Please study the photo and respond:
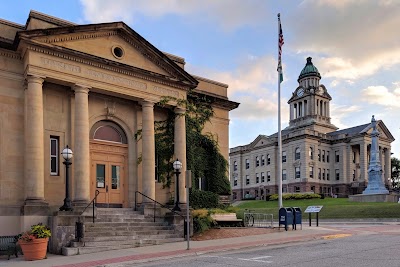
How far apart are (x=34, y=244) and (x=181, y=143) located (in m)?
10.0

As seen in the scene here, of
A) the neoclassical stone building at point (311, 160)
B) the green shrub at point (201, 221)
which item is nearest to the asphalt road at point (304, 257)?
the green shrub at point (201, 221)

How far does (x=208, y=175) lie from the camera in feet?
87.2

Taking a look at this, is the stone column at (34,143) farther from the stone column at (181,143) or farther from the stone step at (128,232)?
the stone column at (181,143)

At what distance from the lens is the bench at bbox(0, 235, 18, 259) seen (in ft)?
52.1

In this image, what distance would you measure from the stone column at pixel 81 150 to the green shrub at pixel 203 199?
690cm

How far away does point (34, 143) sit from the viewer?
58.9 feet

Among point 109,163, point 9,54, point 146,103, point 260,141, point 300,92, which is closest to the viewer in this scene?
point 9,54

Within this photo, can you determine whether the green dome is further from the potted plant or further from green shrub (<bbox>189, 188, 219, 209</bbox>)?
the potted plant

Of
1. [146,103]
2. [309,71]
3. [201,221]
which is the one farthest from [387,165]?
[146,103]

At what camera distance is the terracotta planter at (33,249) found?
15.0m

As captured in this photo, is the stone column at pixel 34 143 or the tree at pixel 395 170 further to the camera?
the tree at pixel 395 170

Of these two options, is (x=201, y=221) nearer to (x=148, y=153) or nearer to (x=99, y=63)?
(x=148, y=153)

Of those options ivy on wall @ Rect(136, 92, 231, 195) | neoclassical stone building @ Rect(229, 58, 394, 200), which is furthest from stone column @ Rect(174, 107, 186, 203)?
neoclassical stone building @ Rect(229, 58, 394, 200)

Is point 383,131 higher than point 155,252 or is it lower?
higher
